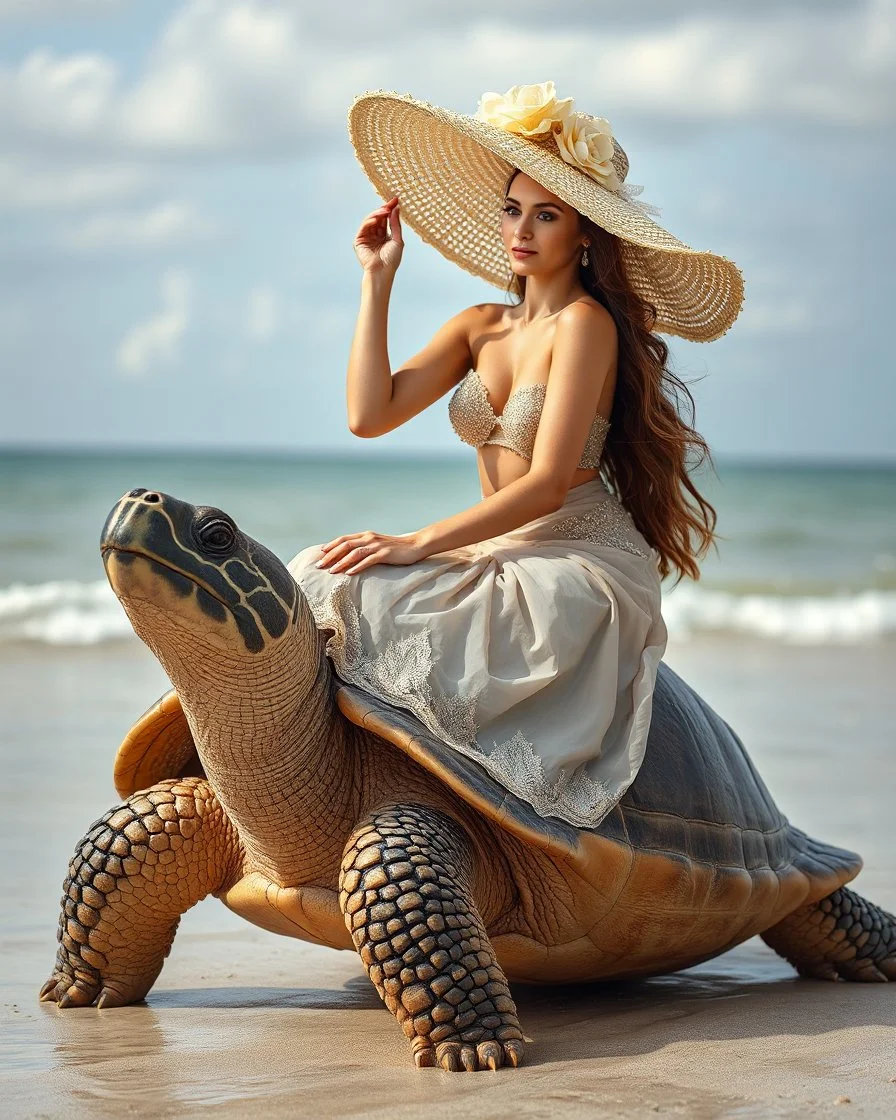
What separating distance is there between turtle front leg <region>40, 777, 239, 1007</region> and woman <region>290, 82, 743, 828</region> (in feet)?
1.80

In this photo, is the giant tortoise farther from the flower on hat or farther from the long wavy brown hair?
the flower on hat

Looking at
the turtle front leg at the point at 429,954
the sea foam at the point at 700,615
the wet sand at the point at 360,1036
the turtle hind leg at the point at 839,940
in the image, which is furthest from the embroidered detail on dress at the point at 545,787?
the sea foam at the point at 700,615

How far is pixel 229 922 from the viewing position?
181 inches

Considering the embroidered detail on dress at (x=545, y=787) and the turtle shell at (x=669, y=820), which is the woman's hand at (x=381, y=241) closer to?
the turtle shell at (x=669, y=820)

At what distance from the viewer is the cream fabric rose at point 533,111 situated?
12.6 ft

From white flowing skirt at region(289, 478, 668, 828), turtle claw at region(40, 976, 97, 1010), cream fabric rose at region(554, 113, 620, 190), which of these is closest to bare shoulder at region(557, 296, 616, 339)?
cream fabric rose at region(554, 113, 620, 190)

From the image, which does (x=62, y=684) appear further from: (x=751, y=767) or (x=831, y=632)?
(x=831, y=632)

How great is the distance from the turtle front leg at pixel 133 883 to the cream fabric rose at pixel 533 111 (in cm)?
188

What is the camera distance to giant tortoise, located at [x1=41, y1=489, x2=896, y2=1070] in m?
2.93

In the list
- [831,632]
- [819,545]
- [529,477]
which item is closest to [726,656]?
[831,632]

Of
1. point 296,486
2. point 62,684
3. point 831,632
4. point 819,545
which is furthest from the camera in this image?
point 296,486

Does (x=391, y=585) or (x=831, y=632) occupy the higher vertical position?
(x=831, y=632)

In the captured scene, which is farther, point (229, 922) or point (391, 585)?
point (229, 922)

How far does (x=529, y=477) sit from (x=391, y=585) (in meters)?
0.45
